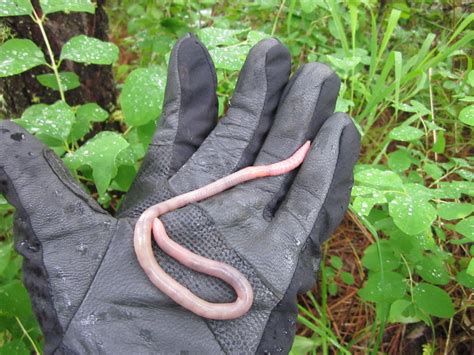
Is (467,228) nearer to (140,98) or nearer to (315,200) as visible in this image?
(315,200)

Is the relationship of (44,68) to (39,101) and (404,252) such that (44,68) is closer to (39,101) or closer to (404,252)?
(39,101)

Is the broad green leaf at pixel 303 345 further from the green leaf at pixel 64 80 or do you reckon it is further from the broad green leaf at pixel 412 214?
the green leaf at pixel 64 80

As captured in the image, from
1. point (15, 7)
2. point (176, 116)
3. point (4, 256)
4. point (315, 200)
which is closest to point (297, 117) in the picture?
point (315, 200)

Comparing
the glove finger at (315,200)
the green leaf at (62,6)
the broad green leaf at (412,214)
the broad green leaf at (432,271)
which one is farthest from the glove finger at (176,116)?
the broad green leaf at (432,271)

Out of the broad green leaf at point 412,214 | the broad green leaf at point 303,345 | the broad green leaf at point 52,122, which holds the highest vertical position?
the broad green leaf at point 52,122

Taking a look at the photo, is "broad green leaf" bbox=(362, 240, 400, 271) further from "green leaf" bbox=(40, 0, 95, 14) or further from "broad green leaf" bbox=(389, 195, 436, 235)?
"green leaf" bbox=(40, 0, 95, 14)
